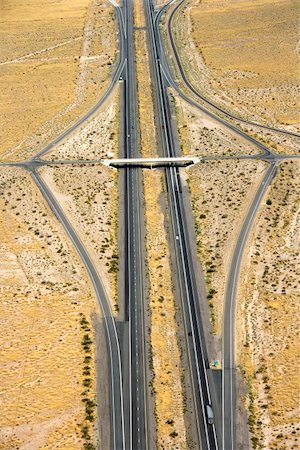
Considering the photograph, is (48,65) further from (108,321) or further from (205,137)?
(108,321)

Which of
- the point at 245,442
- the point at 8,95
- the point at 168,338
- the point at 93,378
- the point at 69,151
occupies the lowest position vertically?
the point at 245,442

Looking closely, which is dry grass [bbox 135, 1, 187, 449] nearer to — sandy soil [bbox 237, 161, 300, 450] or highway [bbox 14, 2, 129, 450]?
highway [bbox 14, 2, 129, 450]

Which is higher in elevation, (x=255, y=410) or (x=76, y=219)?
(x=76, y=219)

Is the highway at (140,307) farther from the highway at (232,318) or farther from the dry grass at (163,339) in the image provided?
the dry grass at (163,339)

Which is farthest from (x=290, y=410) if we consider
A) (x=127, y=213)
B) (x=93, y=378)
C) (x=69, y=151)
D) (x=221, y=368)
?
(x=69, y=151)

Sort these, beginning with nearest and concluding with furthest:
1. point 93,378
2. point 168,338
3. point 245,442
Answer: point 245,442 < point 93,378 < point 168,338

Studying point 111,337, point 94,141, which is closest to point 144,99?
point 94,141

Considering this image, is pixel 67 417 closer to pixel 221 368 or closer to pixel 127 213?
pixel 221 368
